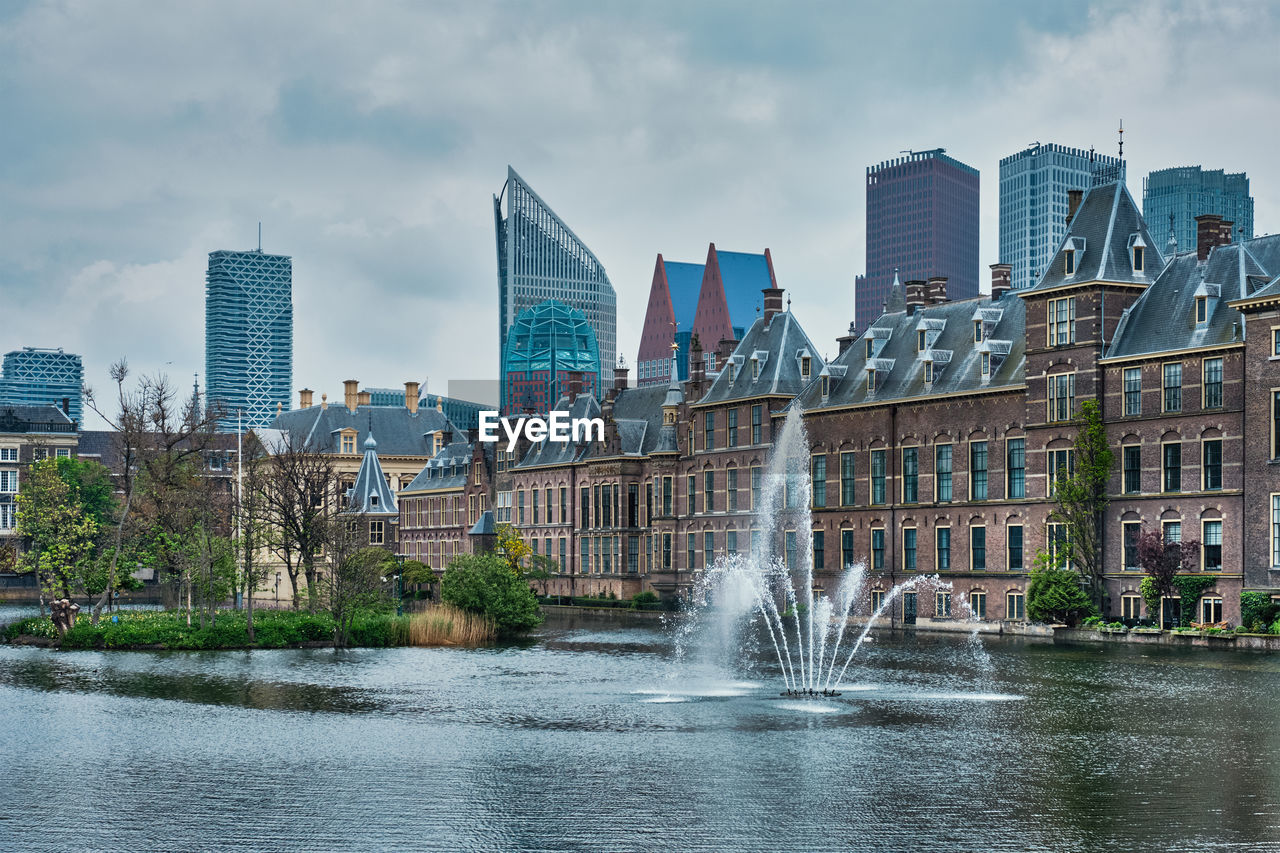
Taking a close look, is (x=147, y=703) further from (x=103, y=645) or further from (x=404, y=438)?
(x=404, y=438)

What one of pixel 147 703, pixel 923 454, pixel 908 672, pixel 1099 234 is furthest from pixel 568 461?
pixel 147 703

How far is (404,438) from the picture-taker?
15212cm

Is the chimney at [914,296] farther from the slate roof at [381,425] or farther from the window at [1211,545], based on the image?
the slate roof at [381,425]

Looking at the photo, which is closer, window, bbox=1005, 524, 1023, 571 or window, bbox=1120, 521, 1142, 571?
window, bbox=1120, 521, 1142, 571

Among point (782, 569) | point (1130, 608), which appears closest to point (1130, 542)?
point (1130, 608)

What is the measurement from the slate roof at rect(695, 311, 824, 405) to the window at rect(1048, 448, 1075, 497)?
20415 millimetres

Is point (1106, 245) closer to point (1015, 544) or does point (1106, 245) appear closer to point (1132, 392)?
point (1132, 392)

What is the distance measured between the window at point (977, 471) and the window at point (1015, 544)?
90.8 inches

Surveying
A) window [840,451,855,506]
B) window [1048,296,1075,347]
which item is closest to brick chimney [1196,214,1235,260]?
window [1048,296,1075,347]

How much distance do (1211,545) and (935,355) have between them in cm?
1825

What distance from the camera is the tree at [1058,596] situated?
217 ft

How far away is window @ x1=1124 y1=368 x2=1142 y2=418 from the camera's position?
2625 inches

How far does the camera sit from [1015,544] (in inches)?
2852

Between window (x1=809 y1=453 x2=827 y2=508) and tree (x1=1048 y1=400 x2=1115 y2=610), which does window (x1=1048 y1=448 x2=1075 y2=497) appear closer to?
tree (x1=1048 y1=400 x2=1115 y2=610)
